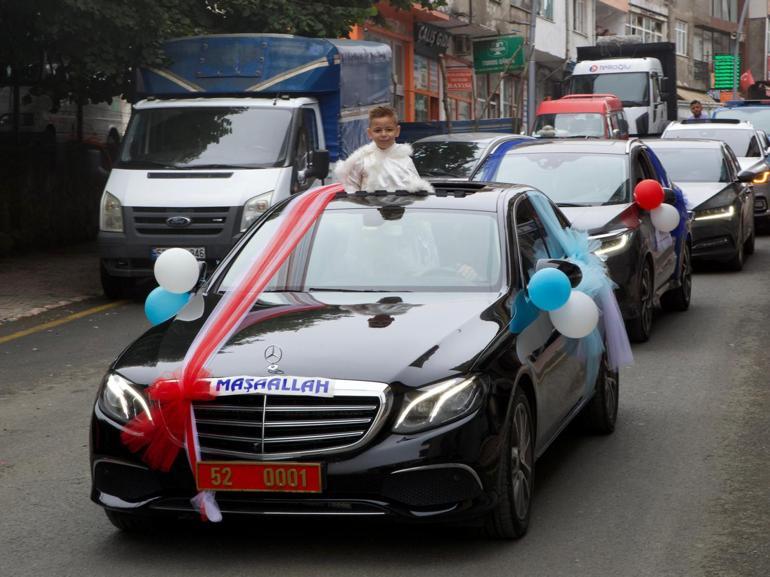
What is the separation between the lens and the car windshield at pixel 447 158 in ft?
51.6

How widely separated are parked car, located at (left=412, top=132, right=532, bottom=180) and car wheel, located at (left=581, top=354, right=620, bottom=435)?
7.12 metres

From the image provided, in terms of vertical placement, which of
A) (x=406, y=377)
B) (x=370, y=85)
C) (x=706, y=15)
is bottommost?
(x=406, y=377)

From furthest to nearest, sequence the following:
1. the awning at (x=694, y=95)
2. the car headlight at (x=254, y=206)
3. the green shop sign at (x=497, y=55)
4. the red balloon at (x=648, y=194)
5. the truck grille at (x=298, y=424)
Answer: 1. the awning at (x=694, y=95)
2. the green shop sign at (x=497, y=55)
3. the car headlight at (x=254, y=206)
4. the red balloon at (x=648, y=194)
5. the truck grille at (x=298, y=424)

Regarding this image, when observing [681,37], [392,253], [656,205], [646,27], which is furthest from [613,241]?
[681,37]

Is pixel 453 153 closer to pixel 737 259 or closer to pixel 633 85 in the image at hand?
pixel 737 259

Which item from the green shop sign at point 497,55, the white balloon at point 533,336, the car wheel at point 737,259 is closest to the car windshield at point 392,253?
the white balloon at point 533,336

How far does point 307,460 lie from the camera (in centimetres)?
564

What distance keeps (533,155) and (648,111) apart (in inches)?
1010

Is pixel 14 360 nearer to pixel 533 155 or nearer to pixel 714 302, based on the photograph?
pixel 533 155

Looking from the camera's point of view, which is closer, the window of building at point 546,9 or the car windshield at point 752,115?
the car windshield at point 752,115

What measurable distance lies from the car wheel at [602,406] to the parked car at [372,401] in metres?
1.17

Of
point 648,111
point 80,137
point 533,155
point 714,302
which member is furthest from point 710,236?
point 648,111

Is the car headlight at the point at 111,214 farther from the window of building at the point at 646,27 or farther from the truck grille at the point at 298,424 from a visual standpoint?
the window of building at the point at 646,27

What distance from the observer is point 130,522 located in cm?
624
